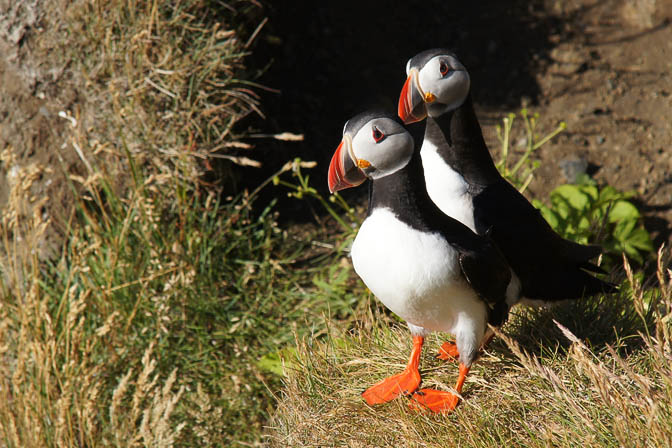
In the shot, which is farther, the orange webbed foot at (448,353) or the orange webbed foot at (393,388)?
the orange webbed foot at (448,353)

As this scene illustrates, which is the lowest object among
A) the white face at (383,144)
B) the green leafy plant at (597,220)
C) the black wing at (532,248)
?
the green leafy plant at (597,220)

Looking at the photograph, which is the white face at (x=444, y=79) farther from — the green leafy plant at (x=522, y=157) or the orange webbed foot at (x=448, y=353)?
the green leafy plant at (x=522, y=157)

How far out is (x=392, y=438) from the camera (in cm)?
216

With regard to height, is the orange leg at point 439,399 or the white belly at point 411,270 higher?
the white belly at point 411,270

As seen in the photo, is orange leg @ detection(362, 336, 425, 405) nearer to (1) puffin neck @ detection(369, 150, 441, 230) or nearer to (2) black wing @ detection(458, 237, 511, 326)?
(2) black wing @ detection(458, 237, 511, 326)

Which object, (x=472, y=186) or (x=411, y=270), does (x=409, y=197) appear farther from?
(x=472, y=186)

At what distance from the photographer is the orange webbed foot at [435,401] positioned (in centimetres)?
218

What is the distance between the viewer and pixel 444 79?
2223 mm

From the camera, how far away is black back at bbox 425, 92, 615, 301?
2336 millimetres

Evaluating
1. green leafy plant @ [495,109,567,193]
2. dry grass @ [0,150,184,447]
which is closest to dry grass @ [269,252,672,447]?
dry grass @ [0,150,184,447]

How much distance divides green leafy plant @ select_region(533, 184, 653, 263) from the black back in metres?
1.11

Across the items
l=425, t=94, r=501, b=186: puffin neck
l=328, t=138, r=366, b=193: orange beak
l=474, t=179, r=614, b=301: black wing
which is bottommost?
l=474, t=179, r=614, b=301: black wing

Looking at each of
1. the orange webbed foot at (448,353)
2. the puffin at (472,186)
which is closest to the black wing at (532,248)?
the puffin at (472,186)

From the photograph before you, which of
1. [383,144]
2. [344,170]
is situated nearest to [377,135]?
[383,144]
